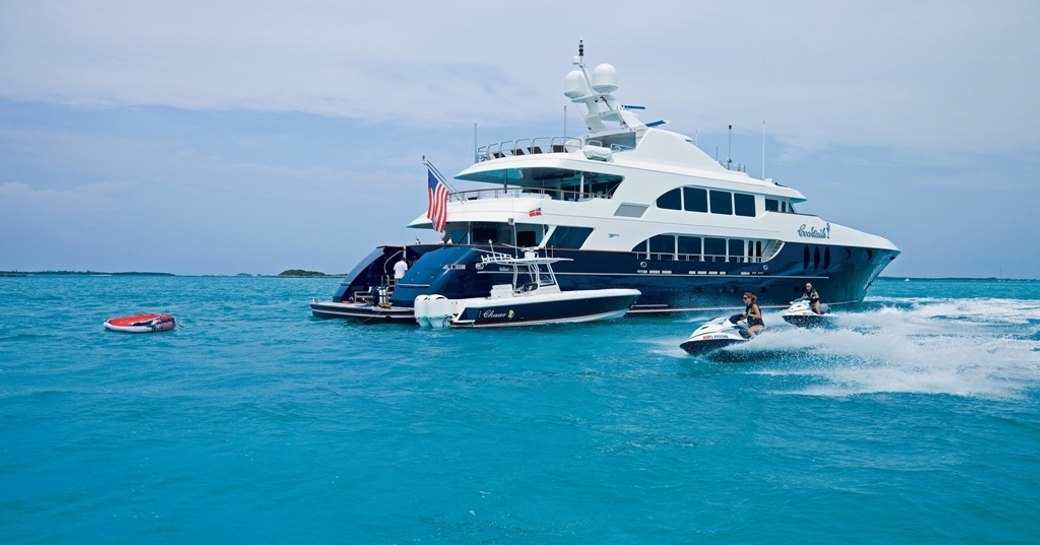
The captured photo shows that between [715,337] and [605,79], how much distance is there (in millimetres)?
15483

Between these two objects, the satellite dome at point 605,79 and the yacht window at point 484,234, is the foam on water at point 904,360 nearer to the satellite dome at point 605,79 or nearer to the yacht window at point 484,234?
the yacht window at point 484,234

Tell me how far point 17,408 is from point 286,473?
19.1ft

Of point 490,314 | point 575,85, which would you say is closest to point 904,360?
point 490,314

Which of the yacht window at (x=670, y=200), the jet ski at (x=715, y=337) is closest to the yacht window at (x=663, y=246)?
the yacht window at (x=670, y=200)

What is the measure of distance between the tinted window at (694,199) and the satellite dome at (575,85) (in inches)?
217

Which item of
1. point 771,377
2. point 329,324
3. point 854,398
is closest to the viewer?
point 854,398

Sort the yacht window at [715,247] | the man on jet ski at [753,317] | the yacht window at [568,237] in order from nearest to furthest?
the man on jet ski at [753,317]
the yacht window at [568,237]
the yacht window at [715,247]

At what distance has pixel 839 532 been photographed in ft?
21.0

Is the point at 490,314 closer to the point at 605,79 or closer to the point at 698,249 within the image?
the point at 698,249

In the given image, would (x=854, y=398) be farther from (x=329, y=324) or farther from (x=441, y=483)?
(x=329, y=324)

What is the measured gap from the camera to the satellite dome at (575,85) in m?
27.8

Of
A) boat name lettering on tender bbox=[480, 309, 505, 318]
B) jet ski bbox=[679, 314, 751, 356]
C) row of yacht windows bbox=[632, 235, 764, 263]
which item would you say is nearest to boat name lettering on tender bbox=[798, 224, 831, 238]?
row of yacht windows bbox=[632, 235, 764, 263]

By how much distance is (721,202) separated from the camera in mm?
27281

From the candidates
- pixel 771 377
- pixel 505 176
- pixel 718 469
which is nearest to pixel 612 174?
pixel 505 176
